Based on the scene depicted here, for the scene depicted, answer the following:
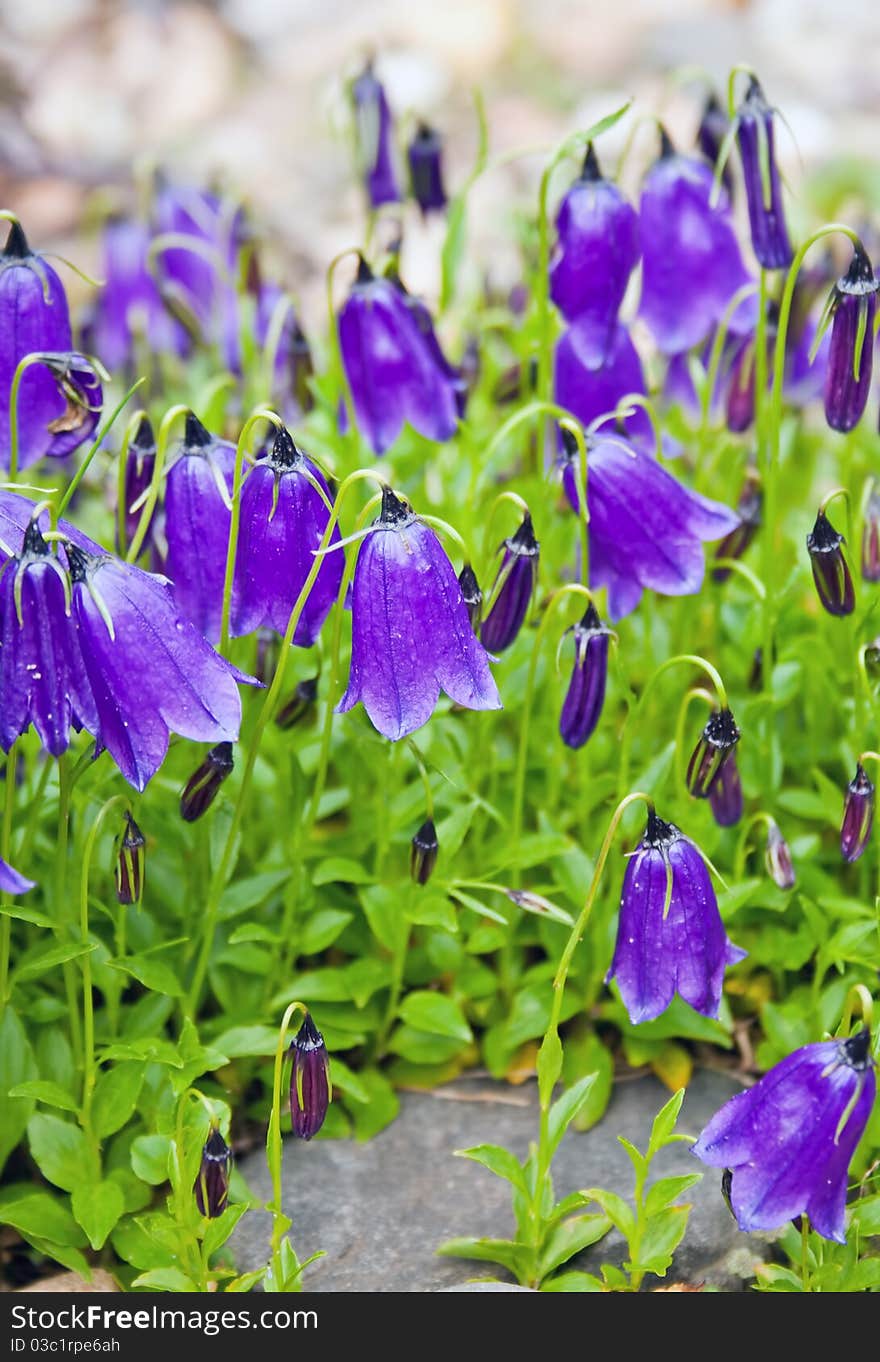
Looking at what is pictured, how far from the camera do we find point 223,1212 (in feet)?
7.62

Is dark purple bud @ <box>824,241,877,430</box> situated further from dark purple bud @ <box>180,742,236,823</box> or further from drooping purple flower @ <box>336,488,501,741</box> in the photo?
dark purple bud @ <box>180,742,236,823</box>

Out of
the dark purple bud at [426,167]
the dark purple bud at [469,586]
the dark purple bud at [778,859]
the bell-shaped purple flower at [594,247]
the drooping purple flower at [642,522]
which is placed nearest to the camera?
the dark purple bud at [469,586]

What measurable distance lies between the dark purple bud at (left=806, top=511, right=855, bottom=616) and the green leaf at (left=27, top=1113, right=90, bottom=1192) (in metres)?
1.54

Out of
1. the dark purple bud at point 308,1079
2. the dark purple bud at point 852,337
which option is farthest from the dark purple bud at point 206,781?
the dark purple bud at point 852,337

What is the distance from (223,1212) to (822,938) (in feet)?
3.87

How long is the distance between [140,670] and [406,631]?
38 centimetres

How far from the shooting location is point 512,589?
2.53m

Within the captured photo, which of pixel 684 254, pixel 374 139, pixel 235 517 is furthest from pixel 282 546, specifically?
pixel 374 139

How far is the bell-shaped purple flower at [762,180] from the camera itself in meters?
2.82

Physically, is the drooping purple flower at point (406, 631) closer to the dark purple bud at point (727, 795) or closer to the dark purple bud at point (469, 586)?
the dark purple bud at point (469, 586)

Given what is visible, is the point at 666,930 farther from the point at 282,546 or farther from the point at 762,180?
the point at 762,180

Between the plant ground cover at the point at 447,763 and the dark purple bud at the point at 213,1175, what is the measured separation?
20 mm

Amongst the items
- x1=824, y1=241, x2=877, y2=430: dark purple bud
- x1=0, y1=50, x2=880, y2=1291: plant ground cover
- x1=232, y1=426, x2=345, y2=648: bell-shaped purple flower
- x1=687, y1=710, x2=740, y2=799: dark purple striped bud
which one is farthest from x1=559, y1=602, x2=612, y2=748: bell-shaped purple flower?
x1=824, y1=241, x2=877, y2=430: dark purple bud

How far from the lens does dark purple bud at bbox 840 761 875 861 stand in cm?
249
